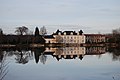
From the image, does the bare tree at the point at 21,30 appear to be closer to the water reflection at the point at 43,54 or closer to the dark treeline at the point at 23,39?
the dark treeline at the point at 23,39

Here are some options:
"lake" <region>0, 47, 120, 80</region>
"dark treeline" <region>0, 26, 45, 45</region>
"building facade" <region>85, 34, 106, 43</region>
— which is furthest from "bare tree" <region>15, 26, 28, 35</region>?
"lake" <region>0, 47, 120, 80</region>

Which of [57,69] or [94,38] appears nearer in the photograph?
[57,69]

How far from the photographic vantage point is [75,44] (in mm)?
69250

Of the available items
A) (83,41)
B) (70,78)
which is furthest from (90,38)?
(70,78)

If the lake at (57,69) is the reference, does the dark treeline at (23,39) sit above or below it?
below

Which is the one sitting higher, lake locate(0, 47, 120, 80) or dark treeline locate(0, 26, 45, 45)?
lake locate(0, 47, 120, 80)

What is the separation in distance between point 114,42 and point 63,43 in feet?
44.5

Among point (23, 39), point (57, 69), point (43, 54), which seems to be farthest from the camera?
point (23, 39)

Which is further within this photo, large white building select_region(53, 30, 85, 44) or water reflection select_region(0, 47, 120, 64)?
large white building select_region(53, 30, 85, 44)

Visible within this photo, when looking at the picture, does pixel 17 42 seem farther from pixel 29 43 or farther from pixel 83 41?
pixel 83 41

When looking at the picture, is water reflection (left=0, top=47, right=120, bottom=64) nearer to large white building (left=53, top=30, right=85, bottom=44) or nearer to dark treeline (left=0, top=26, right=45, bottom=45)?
dark treeline (left=0, top=26, right=45, bottom=45)

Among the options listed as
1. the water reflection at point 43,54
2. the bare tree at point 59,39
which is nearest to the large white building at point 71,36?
the bare tree at point 59,39

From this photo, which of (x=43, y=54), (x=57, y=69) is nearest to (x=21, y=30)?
(x=43, y=54)

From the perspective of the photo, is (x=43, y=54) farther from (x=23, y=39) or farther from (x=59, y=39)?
(x=59, y=39)
